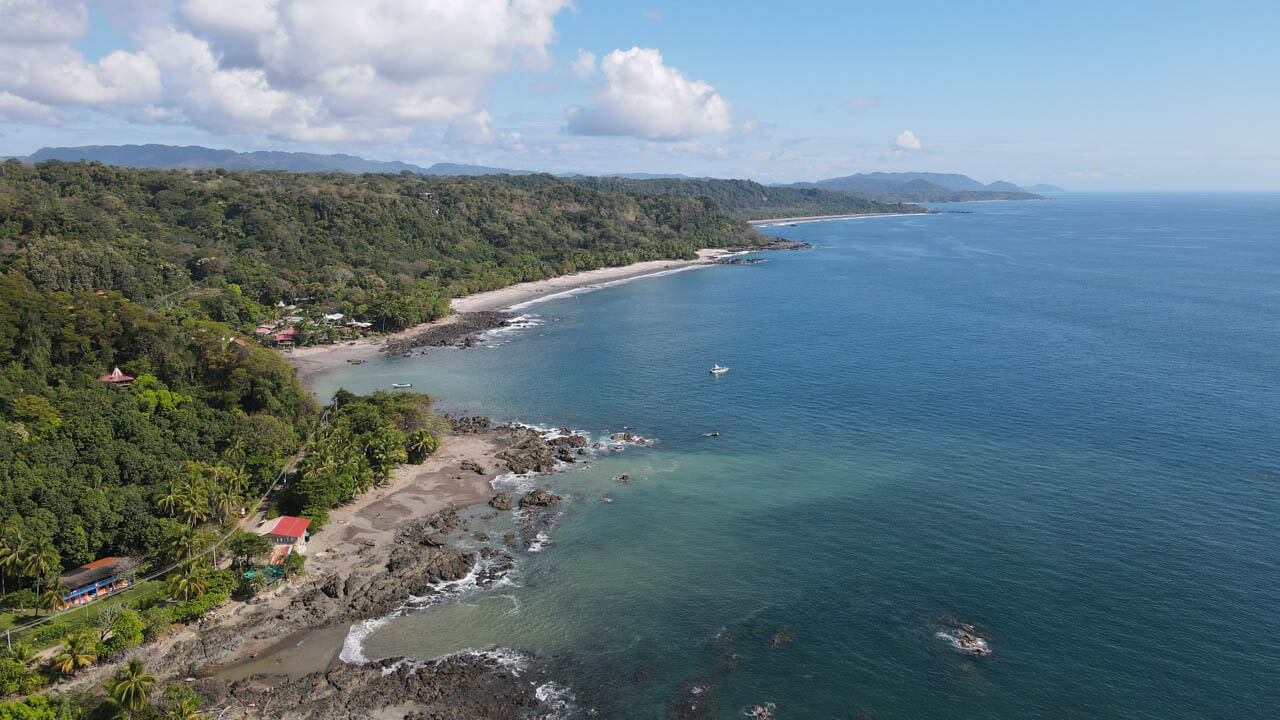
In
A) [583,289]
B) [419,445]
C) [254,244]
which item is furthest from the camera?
[583,289]

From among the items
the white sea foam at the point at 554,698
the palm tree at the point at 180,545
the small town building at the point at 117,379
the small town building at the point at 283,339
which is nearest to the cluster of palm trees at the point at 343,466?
the palm tree at the point at 180,545

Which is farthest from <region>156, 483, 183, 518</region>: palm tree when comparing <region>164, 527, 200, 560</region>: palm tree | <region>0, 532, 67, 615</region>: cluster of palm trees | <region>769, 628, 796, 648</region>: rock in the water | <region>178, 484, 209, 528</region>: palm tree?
<region>769, 628, 796, 648</region>: rock in the water

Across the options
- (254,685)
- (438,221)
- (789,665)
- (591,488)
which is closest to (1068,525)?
(789,665)

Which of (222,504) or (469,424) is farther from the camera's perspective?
(469,424)

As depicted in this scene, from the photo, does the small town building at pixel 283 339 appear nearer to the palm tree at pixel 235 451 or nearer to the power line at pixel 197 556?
the power line at pixel 197 556

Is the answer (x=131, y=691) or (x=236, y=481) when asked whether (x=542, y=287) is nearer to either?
(x=236, y=481)

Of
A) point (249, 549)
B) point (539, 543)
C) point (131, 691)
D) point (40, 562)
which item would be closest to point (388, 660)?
point (131, 691)
